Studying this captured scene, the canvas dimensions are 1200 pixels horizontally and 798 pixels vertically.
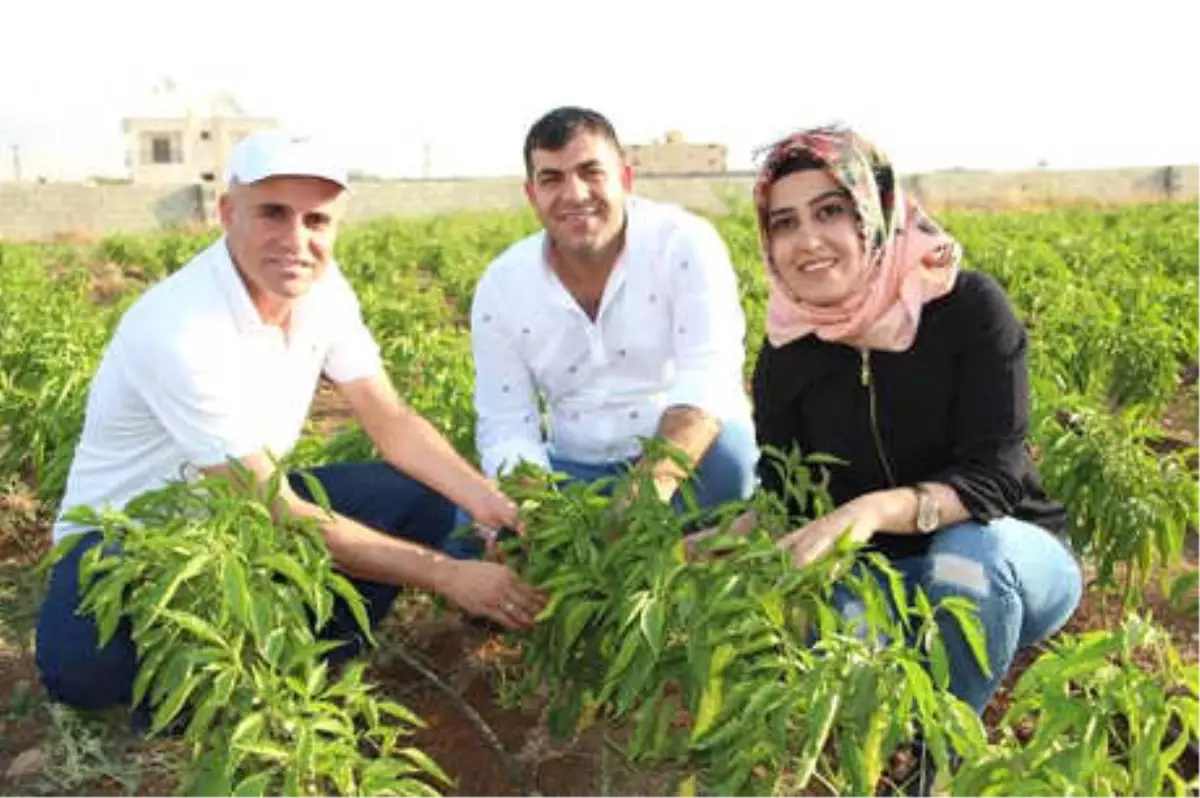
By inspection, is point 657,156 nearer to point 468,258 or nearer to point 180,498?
point 468,258

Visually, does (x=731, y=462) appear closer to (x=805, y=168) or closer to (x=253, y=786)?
(x=805, y=168)

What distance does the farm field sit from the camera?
1.79 m

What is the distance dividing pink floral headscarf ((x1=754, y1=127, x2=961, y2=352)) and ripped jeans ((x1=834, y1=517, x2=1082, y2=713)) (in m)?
0.47

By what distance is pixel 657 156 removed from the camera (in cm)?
5566

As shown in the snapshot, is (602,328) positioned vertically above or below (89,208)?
below

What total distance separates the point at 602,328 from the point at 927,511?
4.29 feet

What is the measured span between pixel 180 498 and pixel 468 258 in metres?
10.9

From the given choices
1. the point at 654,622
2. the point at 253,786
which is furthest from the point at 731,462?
the point at 253,786

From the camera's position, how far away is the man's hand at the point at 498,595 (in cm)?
260

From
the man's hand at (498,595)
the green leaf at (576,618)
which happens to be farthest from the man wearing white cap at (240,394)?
the green leaf at (576,618)

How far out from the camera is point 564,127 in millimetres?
3412

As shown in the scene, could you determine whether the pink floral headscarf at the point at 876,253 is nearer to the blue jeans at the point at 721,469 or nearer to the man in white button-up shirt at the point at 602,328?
the man in white button-up shirt at the point at 602,328

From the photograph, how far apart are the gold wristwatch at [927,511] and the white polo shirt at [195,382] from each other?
140 cm

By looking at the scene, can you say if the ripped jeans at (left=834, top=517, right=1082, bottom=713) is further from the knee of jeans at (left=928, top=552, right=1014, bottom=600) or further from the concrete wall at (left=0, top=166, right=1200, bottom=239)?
the concrete wall at (left=0, top=166, right=1200, bottom=239)
